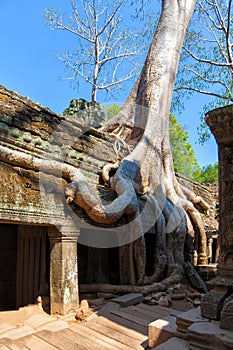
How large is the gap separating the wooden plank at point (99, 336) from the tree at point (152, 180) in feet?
4.37

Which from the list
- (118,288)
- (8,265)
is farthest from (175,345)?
(8,265)

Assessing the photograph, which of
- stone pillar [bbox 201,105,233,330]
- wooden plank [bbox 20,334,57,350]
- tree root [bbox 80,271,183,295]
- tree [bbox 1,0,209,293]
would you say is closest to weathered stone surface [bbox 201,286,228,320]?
stone pillar [bbox 201,105,233,330]

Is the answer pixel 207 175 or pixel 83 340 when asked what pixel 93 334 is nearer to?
pixel 83 340

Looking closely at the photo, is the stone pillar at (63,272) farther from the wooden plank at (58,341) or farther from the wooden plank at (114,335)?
the wooden plank at (58,341)

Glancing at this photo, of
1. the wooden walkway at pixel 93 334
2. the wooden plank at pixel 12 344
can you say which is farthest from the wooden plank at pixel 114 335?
the wooden plank at pixel 12 344

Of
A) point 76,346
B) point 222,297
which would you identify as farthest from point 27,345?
point 222,297

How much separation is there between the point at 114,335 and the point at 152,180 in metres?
3.62

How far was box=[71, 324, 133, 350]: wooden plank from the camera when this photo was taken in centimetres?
282

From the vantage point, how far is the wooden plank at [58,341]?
2.82 meters

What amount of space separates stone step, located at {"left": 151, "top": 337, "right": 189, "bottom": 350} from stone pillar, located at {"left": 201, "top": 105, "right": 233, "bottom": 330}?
0.29 meters

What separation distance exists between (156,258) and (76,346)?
2.87 meters

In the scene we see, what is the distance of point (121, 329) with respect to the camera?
3.25m

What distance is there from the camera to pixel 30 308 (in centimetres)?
395

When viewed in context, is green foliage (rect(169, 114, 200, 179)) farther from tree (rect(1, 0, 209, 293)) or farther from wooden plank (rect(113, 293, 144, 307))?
wooden plank (rect(113, 293, 144, 307))
